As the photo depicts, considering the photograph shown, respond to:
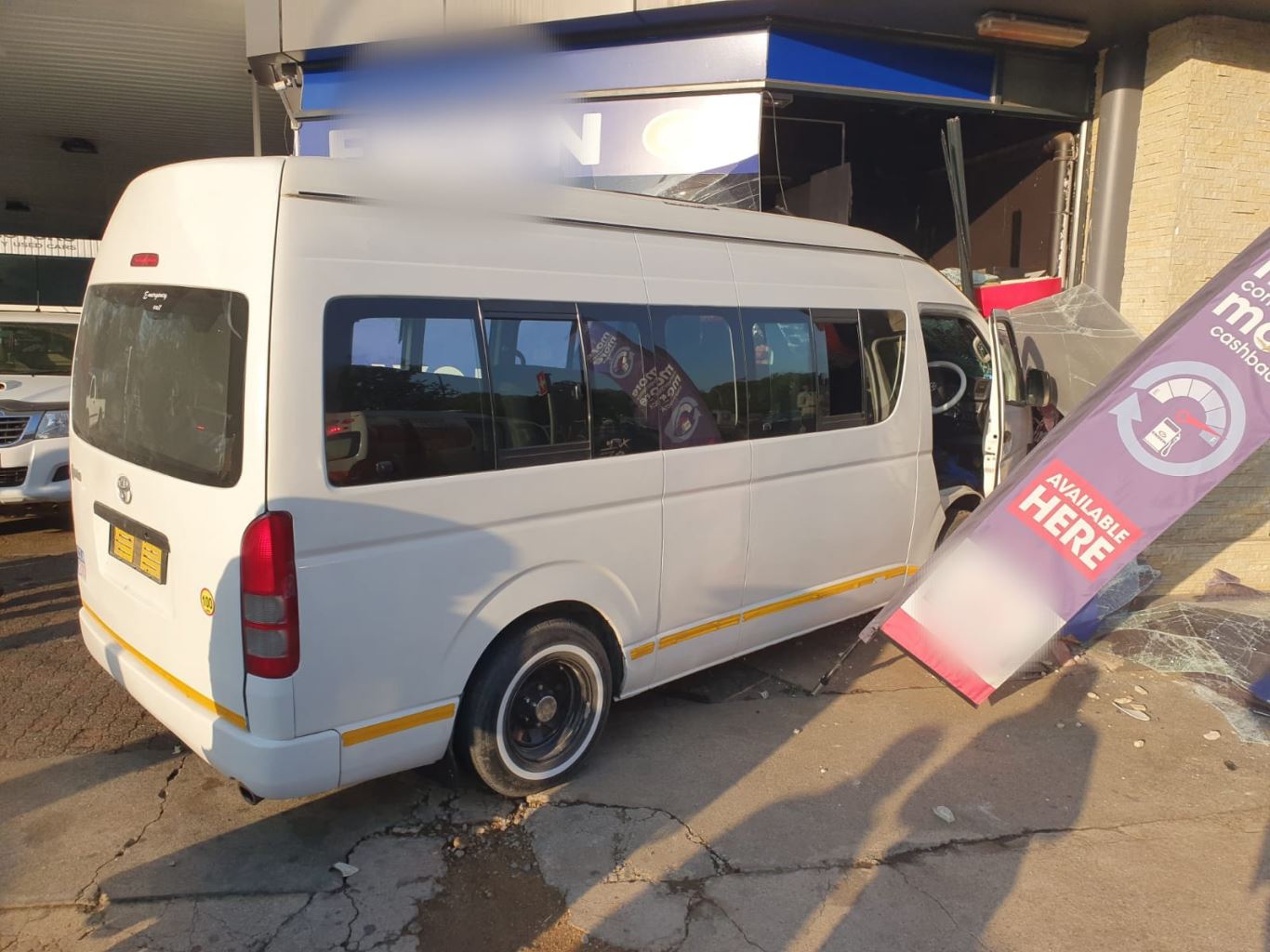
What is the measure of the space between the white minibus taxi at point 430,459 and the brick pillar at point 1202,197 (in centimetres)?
387

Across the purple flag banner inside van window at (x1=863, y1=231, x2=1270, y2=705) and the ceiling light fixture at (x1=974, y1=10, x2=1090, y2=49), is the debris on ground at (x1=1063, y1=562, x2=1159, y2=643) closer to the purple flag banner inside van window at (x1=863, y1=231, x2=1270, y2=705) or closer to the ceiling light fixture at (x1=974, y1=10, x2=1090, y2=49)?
the purple flag banner inside van window at (x1=863, y1=231, x2=1270, y2=705)

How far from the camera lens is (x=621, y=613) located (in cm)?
390

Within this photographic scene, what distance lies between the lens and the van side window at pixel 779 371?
4348 mm

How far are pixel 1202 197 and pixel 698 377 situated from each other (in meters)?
5.20

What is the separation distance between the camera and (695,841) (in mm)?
3523

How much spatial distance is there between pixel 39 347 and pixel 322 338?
→ 22.7 ft

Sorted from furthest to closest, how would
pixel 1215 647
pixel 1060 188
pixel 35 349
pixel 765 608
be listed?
pixel 35 349, pixel 1060 188, pixel 1215 647, pixel 765 608

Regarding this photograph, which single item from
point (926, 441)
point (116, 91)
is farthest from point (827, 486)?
point (116, 91)

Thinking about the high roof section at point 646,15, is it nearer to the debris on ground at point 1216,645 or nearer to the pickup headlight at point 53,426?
the pickup headlight at point 53,426

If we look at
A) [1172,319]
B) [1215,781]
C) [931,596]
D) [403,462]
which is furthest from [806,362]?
[1215,781]

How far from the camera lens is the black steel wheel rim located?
3.69 metres

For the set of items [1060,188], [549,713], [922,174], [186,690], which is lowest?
Answer: [549,713]

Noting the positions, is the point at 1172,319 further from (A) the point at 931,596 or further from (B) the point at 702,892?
(B) the point at 702,892

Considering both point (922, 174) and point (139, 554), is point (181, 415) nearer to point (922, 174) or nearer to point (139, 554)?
point (139, 554)
